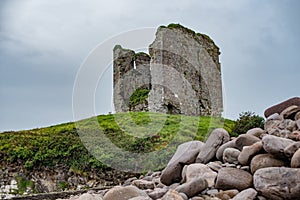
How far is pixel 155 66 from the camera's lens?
911 inches

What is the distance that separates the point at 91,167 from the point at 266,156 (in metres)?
7.66

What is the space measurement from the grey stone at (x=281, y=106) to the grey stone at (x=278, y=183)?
2.03m

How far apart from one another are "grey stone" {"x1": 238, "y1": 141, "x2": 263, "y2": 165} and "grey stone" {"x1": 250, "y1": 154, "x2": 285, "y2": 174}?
4.1 inches

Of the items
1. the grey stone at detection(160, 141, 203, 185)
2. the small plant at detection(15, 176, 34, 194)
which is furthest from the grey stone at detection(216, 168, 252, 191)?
the small plant at detection(15, 176, 34, 194)

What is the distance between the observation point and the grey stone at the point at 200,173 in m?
5.13

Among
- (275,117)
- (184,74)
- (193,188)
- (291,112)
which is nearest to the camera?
(193,188)

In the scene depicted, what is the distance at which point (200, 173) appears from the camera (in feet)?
17.4

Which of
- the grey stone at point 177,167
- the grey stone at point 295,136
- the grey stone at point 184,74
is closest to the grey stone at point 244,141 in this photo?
the grey stone at point 295,136

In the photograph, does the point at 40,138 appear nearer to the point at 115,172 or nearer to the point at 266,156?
the point at 115,172

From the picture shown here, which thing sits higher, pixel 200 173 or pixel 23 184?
pixel 200 173

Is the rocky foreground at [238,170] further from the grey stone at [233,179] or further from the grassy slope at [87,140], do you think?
the grassy slope at [87,140]

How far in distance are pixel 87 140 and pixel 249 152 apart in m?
8.76

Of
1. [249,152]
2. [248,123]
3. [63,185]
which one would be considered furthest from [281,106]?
[63,185]

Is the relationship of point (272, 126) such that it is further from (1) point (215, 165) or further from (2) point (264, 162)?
(2) point (264, 162)
